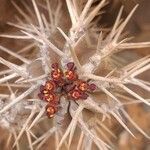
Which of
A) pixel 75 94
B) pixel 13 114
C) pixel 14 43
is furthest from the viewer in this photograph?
pixel 14 43

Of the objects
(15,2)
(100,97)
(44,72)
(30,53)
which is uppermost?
(15,2)

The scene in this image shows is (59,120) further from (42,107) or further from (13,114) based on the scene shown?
(13,114)

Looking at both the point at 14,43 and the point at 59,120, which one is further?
the point at 14,43

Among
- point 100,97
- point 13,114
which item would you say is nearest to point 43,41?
point 100,97

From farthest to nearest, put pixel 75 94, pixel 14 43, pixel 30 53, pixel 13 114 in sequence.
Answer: pixel 14 43 → pixel 30 53 → pixel 13 114 → pixel 75 94

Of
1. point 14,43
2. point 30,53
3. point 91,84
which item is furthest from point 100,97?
point 14,43

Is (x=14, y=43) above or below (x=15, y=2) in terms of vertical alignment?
below
